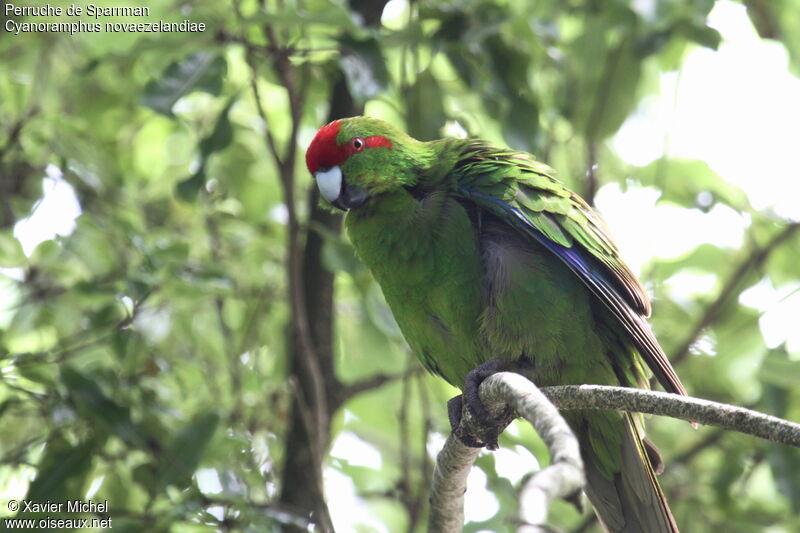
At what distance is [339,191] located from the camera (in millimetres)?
2871

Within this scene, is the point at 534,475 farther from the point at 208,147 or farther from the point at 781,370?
the point at 208,147

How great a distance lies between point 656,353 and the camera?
98.9 inches

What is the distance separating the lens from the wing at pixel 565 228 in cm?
255

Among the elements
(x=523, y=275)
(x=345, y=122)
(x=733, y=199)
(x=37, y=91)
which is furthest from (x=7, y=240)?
(x=733, y=199)

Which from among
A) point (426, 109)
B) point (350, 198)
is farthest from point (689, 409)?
point (426, 109)

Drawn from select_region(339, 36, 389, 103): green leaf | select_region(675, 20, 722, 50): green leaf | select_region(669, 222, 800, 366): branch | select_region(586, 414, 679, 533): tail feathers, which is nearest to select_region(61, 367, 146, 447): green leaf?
select_region(339, 36, 389, 103): green leaf

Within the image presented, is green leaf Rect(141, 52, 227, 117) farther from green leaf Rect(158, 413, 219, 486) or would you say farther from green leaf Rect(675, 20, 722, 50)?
green leaf Rect(675, 20, 722, 50)

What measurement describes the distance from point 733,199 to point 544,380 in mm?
1578

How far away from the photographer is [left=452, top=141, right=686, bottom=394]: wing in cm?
255

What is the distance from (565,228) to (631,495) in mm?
905

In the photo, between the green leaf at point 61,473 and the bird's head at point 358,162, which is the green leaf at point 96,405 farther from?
the bird's head at point 358,162

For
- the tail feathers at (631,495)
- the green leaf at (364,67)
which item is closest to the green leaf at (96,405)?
the green leaf at (364,67)

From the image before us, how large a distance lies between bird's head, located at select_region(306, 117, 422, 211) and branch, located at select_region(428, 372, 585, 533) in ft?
2.85

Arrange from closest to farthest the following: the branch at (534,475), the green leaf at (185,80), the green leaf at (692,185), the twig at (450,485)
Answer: the branch at (534,475)
the twig at (450,485)
the green leaf at (185,80)
the green leaf at (692,185)
